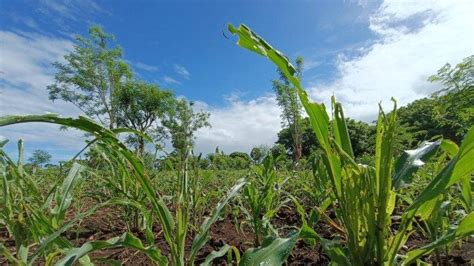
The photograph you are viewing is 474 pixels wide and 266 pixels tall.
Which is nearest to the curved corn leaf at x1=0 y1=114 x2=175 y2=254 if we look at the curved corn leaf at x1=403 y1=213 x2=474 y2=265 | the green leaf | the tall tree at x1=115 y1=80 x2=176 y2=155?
the green leaf

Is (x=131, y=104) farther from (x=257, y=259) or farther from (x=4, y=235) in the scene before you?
(x=257, y=259)

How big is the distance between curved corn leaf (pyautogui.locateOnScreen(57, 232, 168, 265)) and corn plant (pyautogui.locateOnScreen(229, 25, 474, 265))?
344 millimetres

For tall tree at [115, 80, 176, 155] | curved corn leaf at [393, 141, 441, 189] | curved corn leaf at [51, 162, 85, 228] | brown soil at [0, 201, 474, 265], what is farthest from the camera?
tall tree at [115, 80, 176, 155]

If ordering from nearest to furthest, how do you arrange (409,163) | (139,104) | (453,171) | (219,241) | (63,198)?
(453,171) < (409,163) < (63,198) < (219,241) < (139,104)

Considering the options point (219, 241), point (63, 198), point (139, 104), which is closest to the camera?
point (63, 198)

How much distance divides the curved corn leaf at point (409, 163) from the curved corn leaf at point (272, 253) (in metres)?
0.27

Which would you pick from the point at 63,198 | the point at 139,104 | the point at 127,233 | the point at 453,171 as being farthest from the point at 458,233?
the point at 139,104

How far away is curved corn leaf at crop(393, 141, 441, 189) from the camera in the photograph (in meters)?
0.73

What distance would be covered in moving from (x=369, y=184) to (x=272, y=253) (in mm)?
246

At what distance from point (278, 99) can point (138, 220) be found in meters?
19.5

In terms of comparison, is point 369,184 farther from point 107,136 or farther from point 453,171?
point 107,136

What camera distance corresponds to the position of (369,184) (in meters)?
0.68

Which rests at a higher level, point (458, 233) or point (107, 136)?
point (107, 136)

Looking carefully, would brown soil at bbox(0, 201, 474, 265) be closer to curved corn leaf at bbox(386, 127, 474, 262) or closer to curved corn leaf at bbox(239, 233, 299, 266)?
curved corn leaf at bbox(239, 233, 299, 266)
